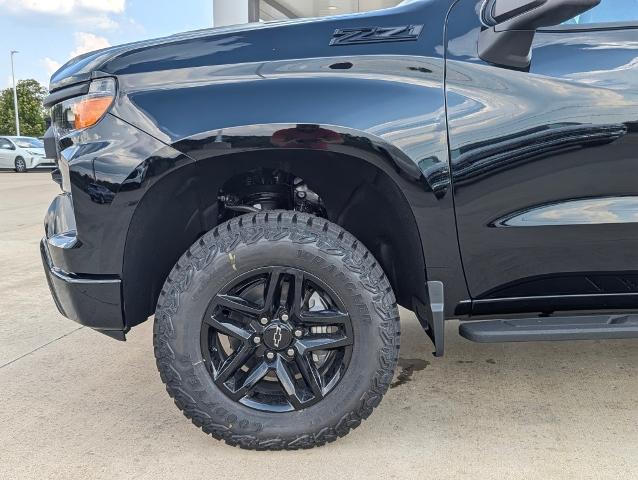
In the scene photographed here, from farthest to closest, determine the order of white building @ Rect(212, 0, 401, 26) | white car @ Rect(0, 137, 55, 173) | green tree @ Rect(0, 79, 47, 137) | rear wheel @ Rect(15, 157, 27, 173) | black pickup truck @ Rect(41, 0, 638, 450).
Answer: green tree @ Rect(0, 79, 47, 137) → rear wheel @ Rect(15, 157, 27, 173) → white car @ Rect(0, 137, 55, 173) → white building @ Rect(212, 0, 401, 26) → black pickup truck @ Rect(41, 0, 638, 450)

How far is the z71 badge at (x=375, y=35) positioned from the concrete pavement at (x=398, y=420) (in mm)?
1526

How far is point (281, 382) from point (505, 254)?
0.95 metres

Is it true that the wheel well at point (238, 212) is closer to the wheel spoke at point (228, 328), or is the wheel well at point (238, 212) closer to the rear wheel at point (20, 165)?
the wheel spoke at point (228, 328)

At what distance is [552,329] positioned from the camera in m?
2.09

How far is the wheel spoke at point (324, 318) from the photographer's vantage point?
6.85 feet

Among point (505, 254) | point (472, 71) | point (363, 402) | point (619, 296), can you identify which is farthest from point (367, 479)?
point (472, 71)

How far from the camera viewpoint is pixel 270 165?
7.36ft

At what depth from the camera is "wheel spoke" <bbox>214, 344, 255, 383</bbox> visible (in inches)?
83.6

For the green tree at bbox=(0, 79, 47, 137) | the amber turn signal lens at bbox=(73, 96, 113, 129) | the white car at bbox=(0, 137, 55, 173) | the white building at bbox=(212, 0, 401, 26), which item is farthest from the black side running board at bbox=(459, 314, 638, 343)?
the green tree at bbox=(0, 79, 47, 137)

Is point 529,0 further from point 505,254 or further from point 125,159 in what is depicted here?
point 125,159

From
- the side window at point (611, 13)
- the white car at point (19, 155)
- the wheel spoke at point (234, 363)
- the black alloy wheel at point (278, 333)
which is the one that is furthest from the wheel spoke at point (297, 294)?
the white car at point (19, 155)

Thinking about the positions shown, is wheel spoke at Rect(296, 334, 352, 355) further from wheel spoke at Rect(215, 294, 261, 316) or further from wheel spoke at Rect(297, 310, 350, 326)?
wheel spoke at Rect(215, 294, 261, 316)

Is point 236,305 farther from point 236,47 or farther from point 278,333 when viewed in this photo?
point 236,47

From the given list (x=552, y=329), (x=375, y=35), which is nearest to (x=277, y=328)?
(x=552, y=329)
